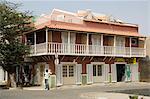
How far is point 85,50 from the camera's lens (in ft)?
106

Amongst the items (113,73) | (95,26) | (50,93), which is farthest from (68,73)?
(50,93)

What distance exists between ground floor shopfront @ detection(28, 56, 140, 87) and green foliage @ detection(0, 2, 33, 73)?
9.58ft

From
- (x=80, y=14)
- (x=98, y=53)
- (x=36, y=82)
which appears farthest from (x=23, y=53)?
(x=80, y=14)

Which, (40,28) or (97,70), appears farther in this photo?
(97,70)

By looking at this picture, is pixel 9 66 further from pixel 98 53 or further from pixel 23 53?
pixel 98 53

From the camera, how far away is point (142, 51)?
37.3 metres

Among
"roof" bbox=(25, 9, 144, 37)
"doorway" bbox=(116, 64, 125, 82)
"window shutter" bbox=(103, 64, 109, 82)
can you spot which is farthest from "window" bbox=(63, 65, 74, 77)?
"doorway" bbox=(116, 64, 125, 82)

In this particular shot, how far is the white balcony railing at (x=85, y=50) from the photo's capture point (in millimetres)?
30016

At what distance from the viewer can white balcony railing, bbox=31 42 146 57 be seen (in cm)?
3002

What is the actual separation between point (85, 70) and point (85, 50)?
2248 mm

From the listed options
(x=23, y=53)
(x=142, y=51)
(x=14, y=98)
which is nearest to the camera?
(x=14, y=98)

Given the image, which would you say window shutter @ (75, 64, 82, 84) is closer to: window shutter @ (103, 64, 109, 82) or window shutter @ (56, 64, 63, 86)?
window shutter @ (56, 64, 63, 86)

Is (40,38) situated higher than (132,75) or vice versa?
(40,38)

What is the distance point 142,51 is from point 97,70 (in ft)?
20.1
